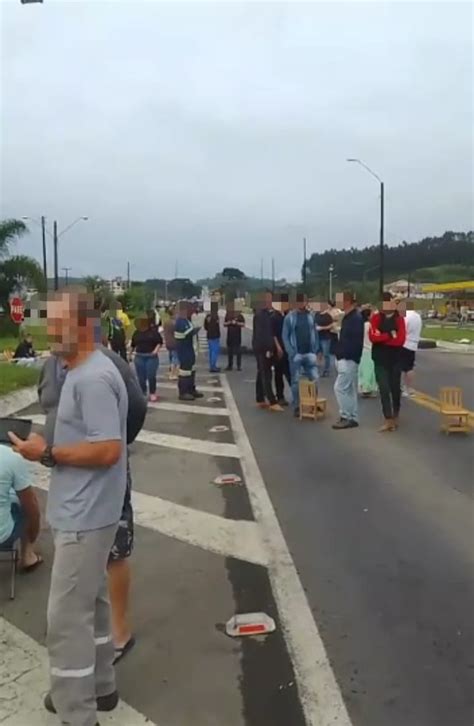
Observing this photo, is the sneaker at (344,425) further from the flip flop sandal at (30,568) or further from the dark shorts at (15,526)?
the dark shorts at (15,526)

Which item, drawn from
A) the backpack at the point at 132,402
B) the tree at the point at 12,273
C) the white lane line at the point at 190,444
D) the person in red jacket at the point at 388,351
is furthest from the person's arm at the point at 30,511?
the tree at the point at 12,273

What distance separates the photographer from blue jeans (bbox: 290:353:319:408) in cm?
1229

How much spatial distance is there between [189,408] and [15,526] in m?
8.30

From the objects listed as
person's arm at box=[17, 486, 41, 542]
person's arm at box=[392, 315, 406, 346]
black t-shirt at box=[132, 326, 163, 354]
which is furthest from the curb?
person's arm at box=[17, 486, 41, 542]

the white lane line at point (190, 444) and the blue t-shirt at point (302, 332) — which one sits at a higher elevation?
the blue t-shirt at point (302, 332)

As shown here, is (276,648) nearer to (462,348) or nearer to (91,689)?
(91,689)

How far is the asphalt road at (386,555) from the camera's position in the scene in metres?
3.88

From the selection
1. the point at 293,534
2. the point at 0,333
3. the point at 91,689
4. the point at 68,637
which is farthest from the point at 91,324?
the point at 0,333

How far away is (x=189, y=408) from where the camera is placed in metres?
13.3

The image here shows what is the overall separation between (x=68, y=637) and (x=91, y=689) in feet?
0.87

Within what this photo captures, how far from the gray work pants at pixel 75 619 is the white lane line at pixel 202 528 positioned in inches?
94.6

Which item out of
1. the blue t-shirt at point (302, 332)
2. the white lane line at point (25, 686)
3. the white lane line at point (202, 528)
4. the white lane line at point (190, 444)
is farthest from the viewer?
the blue t-shirt at point (302, 332)

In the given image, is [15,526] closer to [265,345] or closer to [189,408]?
[265,345]

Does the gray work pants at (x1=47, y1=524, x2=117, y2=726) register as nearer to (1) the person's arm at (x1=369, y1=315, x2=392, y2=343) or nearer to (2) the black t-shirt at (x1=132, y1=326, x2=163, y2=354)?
(1) the person's arm at (x1=369, y1=315, x2=392, y2=343)
